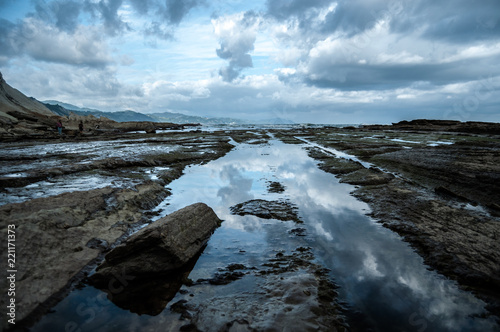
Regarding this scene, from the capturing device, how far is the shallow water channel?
5242 millimetres

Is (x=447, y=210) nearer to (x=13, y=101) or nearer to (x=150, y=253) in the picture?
→ (x=150, y=253)

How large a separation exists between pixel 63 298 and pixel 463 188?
18927mm

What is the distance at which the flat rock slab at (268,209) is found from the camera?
11.2 meters

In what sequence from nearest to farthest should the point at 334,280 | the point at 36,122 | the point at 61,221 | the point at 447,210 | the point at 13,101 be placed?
the point at 334,280 < the point at 61,221 < the point at 447,210 < the point at 36,122 < the point at 13,101

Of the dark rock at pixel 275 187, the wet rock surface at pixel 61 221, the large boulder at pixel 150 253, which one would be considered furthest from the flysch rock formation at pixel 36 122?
the large boulder at pixel 150 253

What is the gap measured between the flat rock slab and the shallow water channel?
42cm

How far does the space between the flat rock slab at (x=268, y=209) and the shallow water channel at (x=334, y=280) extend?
1.37 feet

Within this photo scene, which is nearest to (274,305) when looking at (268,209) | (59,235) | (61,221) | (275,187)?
(268,209)

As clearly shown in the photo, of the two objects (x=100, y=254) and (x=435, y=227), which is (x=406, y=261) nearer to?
(x=435, y=227)

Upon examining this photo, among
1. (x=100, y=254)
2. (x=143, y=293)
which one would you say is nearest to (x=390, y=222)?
(x=143, y=293)

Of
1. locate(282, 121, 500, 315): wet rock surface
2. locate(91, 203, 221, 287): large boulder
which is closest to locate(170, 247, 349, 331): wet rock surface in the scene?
locate(91, 203, 221, 287): large boulder

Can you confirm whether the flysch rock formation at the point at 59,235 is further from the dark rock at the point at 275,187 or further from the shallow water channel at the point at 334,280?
the dark rock at the point at 275,187

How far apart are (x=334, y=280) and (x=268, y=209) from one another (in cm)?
560

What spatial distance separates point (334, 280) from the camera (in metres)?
6.65
